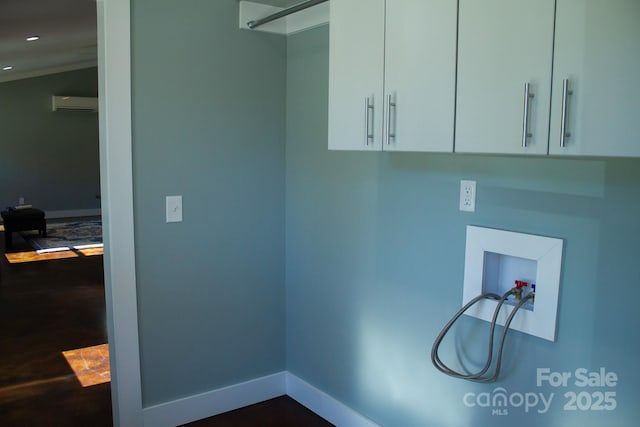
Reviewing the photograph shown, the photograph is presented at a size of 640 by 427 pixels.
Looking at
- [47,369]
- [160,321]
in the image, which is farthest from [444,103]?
[47,369]

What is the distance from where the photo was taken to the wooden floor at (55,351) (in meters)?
3.02

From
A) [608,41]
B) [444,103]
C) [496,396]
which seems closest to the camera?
[608,41]

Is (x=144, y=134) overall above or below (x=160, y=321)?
above

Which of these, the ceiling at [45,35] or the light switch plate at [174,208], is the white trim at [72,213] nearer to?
the ceiling at [45,35]

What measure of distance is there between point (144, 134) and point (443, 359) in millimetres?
1685

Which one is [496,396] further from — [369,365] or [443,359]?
[369,365]

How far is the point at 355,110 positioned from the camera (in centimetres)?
217

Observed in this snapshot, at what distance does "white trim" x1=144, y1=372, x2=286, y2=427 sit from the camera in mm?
2879

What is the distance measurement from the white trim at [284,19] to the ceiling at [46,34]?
43mm

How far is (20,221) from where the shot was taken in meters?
8.24

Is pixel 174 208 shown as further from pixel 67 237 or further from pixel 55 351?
pixel 67 237

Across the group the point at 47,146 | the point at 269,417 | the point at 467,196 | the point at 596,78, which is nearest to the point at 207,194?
the point at 269,417

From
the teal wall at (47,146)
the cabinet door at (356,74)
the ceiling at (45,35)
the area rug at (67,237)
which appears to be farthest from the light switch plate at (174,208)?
the teal wall at (47,146)

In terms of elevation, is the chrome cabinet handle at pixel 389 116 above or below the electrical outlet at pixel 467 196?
above
